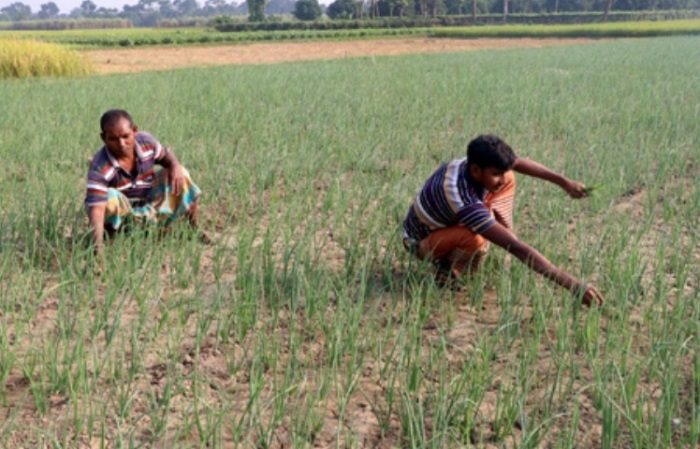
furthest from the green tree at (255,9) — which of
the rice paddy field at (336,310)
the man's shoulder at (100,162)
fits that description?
the man's shoulder at (100,162)

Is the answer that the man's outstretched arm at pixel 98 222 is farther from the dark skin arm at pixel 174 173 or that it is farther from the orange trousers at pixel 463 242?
the orange trousers at pixel 463 242

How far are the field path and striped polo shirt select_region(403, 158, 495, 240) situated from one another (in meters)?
15.3

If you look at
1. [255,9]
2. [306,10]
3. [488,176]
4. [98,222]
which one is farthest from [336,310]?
[306,10]

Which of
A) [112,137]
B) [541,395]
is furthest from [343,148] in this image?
[541,395]

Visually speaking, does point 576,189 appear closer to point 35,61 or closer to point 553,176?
point 553,176

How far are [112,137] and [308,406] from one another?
68.6 inches

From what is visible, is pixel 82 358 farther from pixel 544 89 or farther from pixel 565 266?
pixel 544 89

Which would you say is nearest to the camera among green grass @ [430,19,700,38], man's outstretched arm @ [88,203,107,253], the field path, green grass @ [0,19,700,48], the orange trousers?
the orange trousers

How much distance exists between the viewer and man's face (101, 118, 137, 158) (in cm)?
319

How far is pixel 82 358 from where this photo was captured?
2.10 m

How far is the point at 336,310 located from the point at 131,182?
53.4 inches

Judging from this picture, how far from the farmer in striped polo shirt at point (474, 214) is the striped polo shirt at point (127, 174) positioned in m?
1.24

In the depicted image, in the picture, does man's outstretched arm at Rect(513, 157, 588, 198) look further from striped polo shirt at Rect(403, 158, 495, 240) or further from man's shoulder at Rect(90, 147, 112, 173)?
man's shoulder at Rect(90, 147, 112, 173)

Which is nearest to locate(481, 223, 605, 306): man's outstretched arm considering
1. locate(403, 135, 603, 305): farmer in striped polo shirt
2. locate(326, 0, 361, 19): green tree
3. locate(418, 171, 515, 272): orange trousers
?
locate(403, 135, 603, 305): farmer in striped polo shirt
